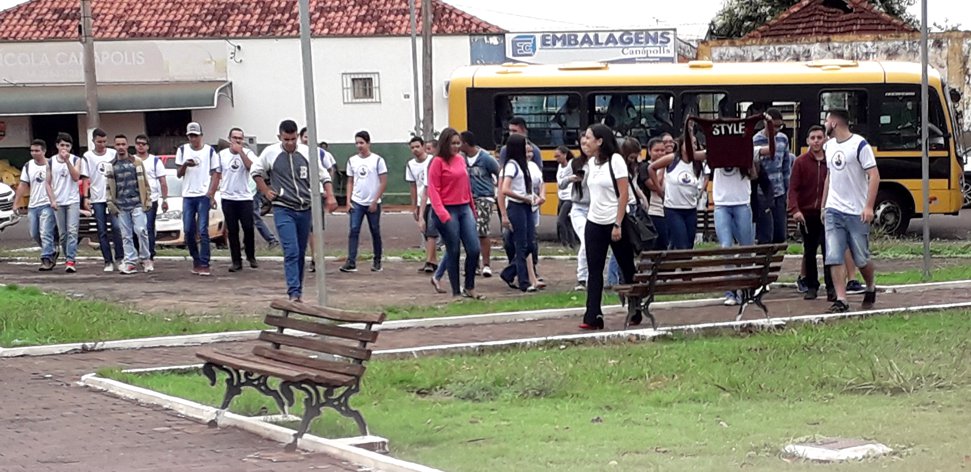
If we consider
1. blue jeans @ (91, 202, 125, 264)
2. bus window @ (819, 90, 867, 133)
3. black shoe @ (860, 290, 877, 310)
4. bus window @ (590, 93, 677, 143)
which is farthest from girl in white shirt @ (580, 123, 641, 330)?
bus window @ (819, 90, 867, 133)

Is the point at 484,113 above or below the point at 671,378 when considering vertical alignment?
above

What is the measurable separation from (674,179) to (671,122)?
10299 mm

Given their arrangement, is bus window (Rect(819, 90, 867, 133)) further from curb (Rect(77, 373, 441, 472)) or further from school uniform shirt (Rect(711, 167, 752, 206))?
curb (Rect(77, 373, 441, 472))

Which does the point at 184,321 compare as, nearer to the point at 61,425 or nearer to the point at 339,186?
the point at 61,425

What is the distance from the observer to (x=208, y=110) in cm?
3922

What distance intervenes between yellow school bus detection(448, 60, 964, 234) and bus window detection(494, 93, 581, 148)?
2 cm

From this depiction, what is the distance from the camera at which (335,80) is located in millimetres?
38688

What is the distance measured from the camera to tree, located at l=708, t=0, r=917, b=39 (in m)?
50.9

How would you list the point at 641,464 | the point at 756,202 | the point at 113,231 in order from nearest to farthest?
the point at 641,464
the point at 756,202
the point at 113,231

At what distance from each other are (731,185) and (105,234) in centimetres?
825

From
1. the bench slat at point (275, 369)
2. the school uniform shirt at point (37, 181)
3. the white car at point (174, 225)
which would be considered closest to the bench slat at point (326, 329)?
the bench slat at point (275, 369)

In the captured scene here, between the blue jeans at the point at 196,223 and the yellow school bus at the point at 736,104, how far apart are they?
25.1 feet

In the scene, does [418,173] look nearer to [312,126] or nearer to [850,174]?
[850,174]

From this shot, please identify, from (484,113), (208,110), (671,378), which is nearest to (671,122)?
(484,113)
